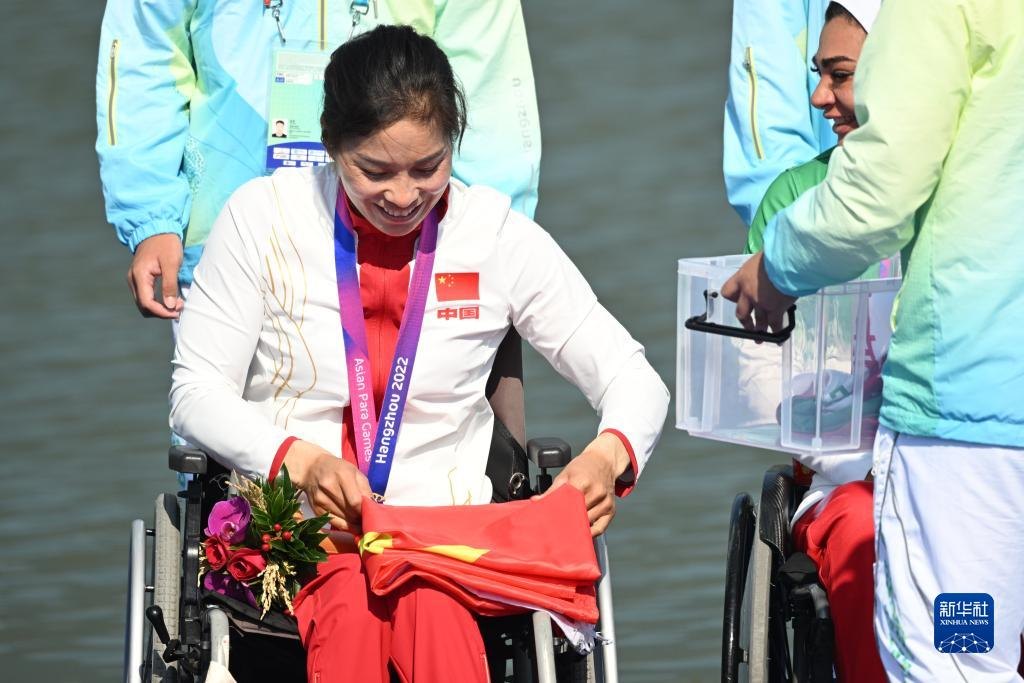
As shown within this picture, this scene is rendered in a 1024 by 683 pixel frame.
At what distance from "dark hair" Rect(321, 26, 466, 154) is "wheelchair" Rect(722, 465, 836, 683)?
0.93 meters

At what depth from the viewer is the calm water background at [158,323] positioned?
523 cm

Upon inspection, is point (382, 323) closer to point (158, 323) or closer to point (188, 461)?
point (188, 461)

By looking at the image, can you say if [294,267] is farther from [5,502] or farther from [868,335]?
[5,502]

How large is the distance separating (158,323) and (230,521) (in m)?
4.41

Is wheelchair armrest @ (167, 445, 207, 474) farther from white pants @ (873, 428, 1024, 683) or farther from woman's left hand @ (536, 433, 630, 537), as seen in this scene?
white pants @ (873, 428, 1024, 683)

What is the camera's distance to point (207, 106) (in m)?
3.77

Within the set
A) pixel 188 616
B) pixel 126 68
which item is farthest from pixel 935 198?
pixel 126 68

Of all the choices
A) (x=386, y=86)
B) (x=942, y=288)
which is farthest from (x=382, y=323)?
(x=942, y=288)

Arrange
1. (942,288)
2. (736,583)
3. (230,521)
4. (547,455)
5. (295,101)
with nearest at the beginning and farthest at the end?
(942,288), (230,521), (547,455), (736,583), (295,101)

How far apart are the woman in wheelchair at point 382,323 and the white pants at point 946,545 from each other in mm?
586

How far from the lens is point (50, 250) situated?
7.98 m

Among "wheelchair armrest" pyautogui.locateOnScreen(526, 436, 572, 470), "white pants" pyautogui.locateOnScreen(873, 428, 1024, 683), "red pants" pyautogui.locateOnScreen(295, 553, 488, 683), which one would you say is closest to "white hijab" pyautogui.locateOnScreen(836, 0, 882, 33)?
"white pants" pyautogui.locateOnScreen(873, 428, 1024, 683)

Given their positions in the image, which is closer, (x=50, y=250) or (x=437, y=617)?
(x=437, y=617)

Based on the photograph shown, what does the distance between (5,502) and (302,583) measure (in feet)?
10.2
